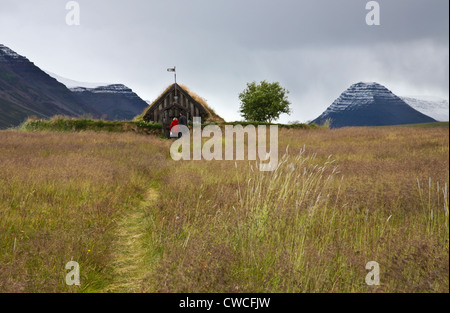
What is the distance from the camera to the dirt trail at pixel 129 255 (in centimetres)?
306

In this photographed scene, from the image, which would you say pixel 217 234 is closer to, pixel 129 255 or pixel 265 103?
pixel 129 255

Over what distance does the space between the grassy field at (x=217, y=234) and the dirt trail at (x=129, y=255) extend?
0.06 feet

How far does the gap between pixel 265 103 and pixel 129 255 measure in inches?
1686

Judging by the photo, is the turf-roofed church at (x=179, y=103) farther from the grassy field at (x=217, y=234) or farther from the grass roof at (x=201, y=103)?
the grassy field at (x=217, y=234)

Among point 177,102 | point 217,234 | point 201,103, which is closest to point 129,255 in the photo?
point 217,234

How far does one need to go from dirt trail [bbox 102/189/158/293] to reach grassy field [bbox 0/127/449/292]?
0.06 ft

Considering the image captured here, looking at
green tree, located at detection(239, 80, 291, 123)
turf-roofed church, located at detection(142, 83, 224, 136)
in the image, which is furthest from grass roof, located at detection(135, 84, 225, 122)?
green tree, located at detection(239, 80, 291, 123)

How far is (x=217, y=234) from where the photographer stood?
143 inches

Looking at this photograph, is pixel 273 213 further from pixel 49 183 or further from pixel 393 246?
pixel 49 183

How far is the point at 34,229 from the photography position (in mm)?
3801


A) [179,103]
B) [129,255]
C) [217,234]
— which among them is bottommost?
[129,255]
